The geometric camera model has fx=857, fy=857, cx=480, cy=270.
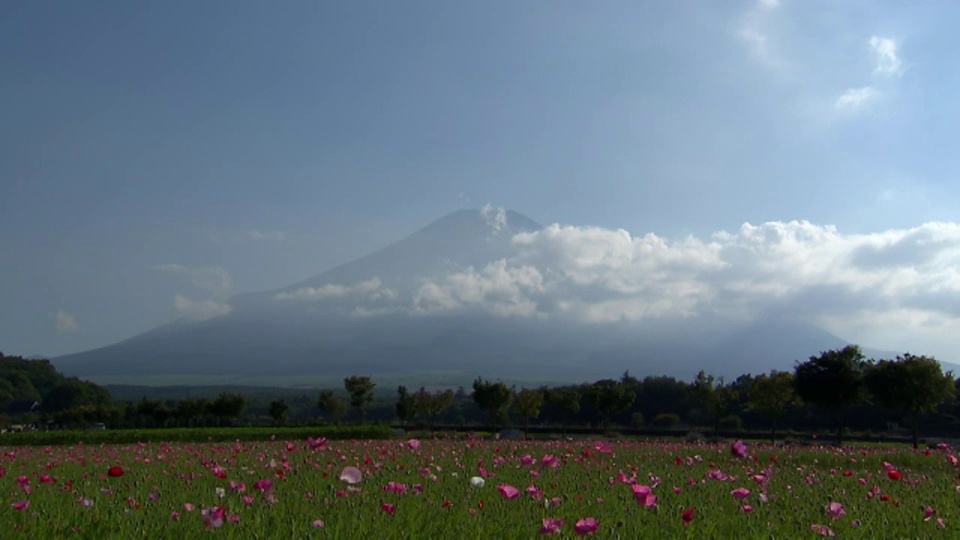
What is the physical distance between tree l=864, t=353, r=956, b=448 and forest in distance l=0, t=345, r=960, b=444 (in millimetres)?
36

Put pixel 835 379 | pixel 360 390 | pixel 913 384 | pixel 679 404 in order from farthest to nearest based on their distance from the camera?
pixel 679 404 < pixel 360 390 < pixel 835 379 < pixel 913 384

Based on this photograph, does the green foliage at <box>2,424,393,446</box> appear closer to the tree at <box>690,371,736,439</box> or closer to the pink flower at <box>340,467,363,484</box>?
the tree at <box>690,371,736,439</box>

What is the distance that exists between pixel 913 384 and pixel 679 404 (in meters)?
35.2

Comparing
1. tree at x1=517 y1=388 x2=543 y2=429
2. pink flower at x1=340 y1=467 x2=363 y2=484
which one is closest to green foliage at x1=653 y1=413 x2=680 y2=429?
tree at x1=517 y1=388 x2=543 y2=429

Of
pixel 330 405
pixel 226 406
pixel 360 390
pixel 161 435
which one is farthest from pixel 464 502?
pixel 226 406

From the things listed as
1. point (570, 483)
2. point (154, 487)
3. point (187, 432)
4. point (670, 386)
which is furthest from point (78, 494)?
point (670, 386)

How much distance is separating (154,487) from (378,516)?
3.08 meters

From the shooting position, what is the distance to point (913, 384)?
30.4 metres

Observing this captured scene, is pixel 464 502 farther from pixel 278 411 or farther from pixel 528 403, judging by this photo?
pixel 278 411

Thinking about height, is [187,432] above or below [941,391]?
below

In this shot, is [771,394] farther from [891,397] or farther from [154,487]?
[154,487]

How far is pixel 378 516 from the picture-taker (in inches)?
217

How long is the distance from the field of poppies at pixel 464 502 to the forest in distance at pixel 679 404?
71.0 ft

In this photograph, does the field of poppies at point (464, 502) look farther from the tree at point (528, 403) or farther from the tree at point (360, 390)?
the tree at point (360, 390)
